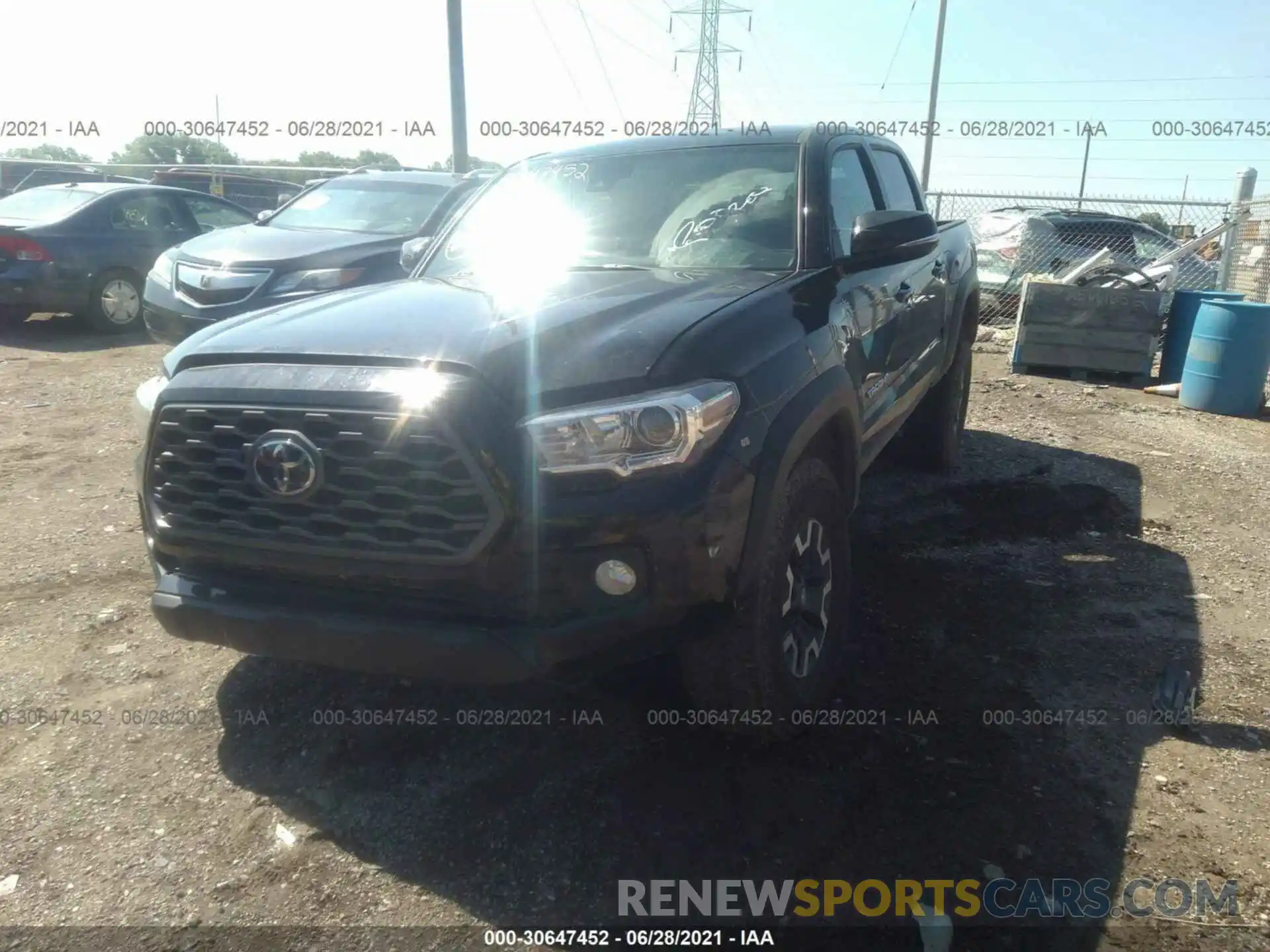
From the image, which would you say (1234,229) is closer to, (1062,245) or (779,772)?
(1062,245)

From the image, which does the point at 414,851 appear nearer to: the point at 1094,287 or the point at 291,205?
the point at 291,205

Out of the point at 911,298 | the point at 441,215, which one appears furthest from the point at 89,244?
the point at 911,298

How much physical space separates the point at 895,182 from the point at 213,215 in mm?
9018

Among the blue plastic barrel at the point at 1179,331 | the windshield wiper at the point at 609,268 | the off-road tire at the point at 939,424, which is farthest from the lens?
the blue plastic barrel at the point at 1179,331

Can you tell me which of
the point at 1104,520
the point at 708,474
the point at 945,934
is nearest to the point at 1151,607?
the point at 1104,520

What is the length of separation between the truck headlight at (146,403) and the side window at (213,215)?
28.9 ft

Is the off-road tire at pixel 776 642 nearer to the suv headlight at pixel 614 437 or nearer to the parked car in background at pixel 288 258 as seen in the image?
the suv headlight at pixel 614 437

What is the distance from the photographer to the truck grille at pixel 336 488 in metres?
2.30

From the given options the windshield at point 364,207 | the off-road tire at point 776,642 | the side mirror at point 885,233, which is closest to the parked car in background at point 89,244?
the windshield at point 364,207

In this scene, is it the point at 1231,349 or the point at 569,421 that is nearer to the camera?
the point at 569,421

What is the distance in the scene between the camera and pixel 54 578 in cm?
412

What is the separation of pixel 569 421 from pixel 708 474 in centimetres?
36

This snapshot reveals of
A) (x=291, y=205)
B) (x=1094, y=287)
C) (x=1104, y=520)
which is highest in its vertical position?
(x=291, y=205)

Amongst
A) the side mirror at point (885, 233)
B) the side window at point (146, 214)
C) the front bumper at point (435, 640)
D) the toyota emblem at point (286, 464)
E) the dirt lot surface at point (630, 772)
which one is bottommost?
the dirt lot surface at point (630, 772)
